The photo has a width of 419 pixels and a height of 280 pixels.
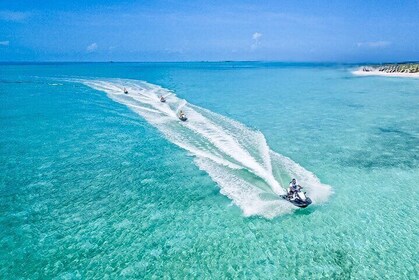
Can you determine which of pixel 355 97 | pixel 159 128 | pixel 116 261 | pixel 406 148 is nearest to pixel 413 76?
pixel 355 97

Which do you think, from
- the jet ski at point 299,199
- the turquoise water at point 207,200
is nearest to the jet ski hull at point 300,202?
the jet ski at point 299,199

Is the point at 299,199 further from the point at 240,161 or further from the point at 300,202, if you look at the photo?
the point at 240,161

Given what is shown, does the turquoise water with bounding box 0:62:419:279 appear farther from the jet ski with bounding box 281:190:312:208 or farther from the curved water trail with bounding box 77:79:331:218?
the jet ski with bounding box 281:190:312:208

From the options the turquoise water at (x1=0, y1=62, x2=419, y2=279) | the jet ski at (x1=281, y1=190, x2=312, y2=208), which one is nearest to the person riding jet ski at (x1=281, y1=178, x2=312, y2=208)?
the jet ski at (x1=281, y1=190, x2=312, y2=208)

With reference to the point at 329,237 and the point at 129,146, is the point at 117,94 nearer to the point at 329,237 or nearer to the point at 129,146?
the point at 129,146

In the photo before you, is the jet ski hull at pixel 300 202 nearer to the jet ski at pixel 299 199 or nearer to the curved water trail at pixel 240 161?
the jet ski at pixel 299 199
